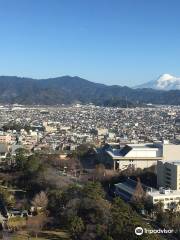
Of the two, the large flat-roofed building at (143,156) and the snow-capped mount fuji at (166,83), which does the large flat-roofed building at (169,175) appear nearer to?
the large flat-roofed building at (143,156)

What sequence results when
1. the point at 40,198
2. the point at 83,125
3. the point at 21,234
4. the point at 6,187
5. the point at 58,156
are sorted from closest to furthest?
the point at 21,234 → the point at 40,198 → the point at 6,187 → the point at 58,156 → the point at 83,125

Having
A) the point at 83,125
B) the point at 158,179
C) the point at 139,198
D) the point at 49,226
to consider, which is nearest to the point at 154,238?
the point at 49,226

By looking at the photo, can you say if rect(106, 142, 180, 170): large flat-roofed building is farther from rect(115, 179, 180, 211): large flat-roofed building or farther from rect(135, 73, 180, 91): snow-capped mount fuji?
rect(135, 73, 180, 91): snow-capped mount fuji

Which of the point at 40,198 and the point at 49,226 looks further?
the point at 40,198

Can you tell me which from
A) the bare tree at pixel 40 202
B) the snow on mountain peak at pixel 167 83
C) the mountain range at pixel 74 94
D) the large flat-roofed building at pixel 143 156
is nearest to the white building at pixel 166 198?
the bare tree at pixel 40 202

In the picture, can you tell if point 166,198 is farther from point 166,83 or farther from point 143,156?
point 166,83

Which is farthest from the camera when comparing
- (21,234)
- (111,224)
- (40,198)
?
(40,198)

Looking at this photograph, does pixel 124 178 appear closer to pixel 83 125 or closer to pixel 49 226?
pixel 49 226

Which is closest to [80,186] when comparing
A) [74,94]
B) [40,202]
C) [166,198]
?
[40,202]
